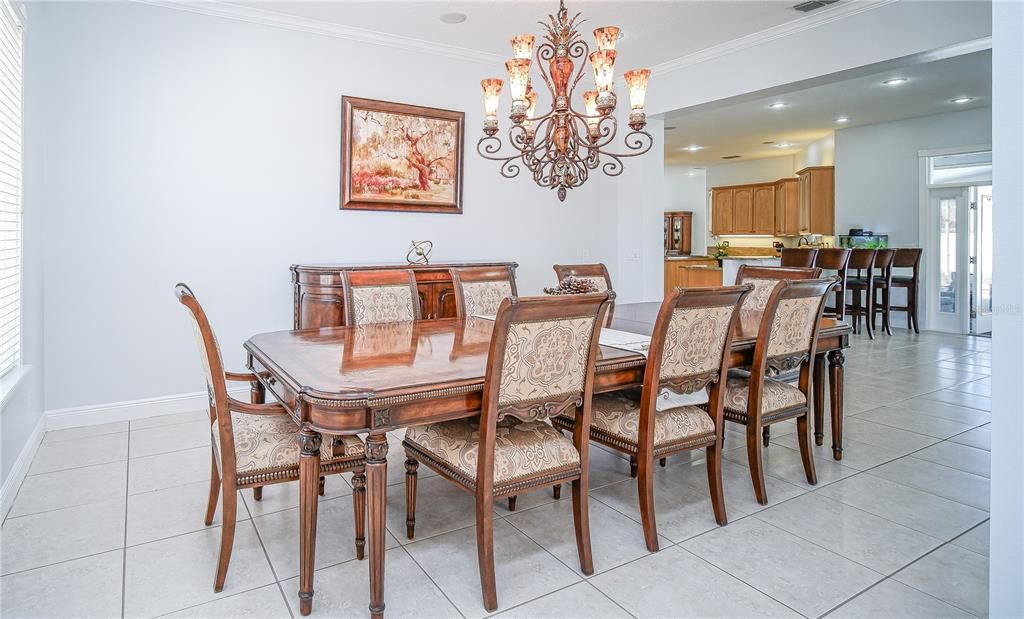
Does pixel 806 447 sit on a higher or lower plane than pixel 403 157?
lower

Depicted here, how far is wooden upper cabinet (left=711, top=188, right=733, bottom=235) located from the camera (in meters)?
11.0

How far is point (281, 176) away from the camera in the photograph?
13.8ft

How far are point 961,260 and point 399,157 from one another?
23.0 feet

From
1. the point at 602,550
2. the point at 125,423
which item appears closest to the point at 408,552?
the point at 602,550

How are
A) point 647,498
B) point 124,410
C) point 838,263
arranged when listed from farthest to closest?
point 838,263, point 124,410, point 647,498

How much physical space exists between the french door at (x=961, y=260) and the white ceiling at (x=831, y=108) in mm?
1095

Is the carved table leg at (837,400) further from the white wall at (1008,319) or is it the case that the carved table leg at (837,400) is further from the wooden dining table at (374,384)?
the white wall at (1008,319)

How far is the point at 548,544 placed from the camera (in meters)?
2.20

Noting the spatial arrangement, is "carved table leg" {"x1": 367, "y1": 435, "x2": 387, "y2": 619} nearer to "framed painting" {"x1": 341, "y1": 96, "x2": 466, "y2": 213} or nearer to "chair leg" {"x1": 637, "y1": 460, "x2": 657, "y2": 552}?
"chair leg" {"x1": 637, "y1": 460, "x2": 657, "y2": 552}

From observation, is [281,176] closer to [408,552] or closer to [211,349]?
[211,349]

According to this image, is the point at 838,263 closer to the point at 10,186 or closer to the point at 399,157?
the point at 399,157

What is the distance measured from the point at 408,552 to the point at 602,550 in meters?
0.70

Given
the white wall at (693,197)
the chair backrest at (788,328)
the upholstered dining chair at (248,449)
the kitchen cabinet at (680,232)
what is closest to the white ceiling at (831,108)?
the white wall at (693,197)

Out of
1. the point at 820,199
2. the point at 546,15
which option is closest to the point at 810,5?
the point at 546,15
